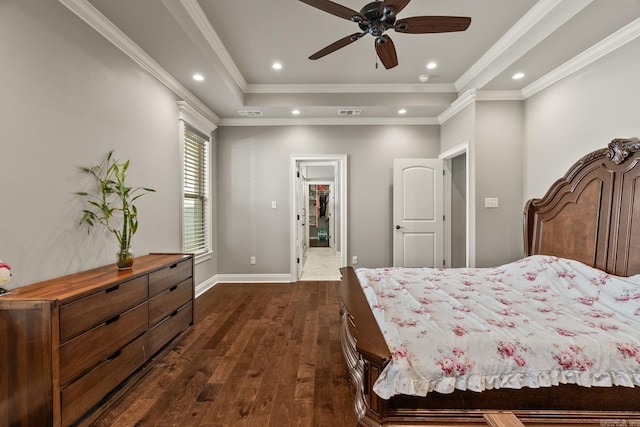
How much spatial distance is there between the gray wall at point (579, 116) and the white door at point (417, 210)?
1179 millimetres

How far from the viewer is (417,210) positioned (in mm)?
4250

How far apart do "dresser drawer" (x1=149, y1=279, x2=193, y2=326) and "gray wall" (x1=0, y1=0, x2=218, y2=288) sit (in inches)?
21.4

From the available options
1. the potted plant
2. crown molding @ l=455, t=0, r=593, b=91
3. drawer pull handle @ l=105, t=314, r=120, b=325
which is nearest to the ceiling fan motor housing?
crown molding @ l=455, t=0, r=593, b=91

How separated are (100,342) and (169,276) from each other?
31.2 inches

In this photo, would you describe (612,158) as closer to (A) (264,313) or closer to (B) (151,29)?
(A) (264,313)

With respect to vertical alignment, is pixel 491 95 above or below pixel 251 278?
above

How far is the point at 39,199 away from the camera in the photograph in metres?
1.72

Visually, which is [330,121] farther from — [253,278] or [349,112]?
[253,278]

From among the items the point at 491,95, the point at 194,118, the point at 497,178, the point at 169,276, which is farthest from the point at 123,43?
the point at 497,178

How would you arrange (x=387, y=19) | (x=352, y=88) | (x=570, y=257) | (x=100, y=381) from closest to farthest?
(x=100, y=381) → (x=387, y=19) → (x=570, y=257) → (x=352, y=88)

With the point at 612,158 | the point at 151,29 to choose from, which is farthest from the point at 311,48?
the point at 612,158

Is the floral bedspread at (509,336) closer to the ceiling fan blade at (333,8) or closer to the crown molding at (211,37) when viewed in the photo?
the ceiling fan blade at (333,8)

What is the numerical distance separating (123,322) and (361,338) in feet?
5.18

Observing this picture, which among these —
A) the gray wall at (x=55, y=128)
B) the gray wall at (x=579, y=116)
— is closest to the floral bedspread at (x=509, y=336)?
the gray wall at (x=579, y=116)
